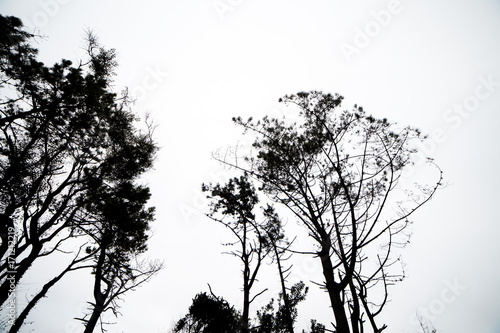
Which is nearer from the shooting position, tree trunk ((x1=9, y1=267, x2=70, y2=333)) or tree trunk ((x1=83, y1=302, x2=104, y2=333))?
tree trunk ((x1=9, y1=267, x2=70, y2=333))

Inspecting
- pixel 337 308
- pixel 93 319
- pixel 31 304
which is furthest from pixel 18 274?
pixel 337 308

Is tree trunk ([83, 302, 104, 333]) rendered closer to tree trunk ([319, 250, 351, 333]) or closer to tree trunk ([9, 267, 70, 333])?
tree trunk ([9, 267, 70, 333])

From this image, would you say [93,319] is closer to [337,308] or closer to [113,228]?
[113,228]

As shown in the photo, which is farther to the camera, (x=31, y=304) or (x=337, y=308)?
(x=31, y=304)

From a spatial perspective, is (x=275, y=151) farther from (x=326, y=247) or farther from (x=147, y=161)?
(x=147, y=161)

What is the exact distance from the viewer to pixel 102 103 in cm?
812

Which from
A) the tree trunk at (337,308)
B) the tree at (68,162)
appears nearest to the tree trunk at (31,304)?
the tree at (68,162)

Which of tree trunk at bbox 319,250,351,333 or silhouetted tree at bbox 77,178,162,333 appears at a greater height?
silhouetted tree at bbox 77,178,162,333

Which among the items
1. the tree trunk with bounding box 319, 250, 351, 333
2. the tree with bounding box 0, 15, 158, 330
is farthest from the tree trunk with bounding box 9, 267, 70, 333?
the tree trunk with bounding box 319, 250, 351, 333

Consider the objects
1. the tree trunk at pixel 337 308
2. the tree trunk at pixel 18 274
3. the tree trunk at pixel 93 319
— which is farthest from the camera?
the tree trunk at pixel 93 319

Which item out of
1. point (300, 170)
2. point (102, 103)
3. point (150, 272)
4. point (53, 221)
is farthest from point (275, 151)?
point (150, 272)

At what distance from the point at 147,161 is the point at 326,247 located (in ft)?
25.2

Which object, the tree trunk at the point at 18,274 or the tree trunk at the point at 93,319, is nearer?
the tree trunk at the point at 18,274

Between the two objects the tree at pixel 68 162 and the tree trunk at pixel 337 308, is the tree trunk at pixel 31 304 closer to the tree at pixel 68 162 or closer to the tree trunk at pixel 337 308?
the tree at pixel 68 162
